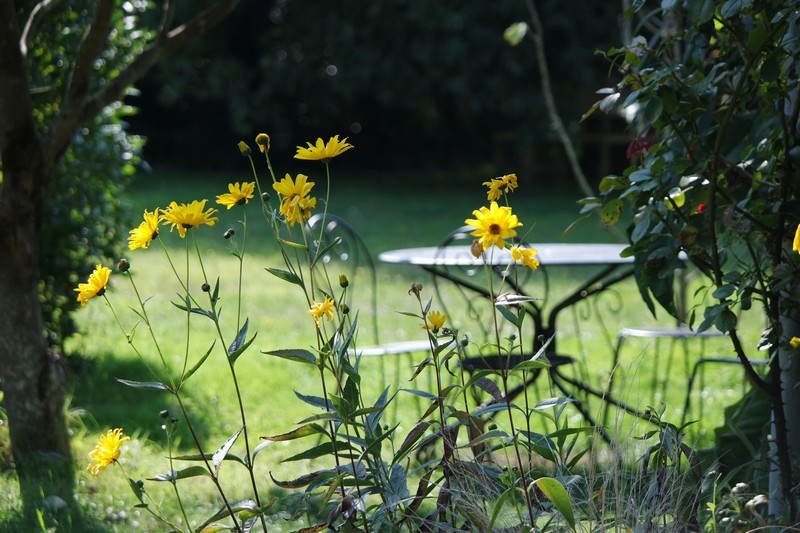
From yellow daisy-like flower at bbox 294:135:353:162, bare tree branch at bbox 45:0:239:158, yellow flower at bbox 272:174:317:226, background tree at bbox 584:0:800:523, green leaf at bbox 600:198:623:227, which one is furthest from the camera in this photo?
bare tree branch at bbox 45:0:239:158

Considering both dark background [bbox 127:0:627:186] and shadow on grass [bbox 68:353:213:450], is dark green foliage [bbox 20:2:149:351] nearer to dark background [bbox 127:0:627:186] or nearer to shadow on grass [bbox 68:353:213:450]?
shadow on grass [bbox 68:353:213:450]

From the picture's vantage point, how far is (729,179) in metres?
2.50

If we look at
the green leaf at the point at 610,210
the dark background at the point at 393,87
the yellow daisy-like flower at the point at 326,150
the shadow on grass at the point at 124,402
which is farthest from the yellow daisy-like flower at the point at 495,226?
the dark background at the point at 393,87

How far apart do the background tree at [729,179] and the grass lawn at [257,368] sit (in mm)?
296

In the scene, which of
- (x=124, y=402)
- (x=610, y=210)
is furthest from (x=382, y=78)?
(x=610, y=210)

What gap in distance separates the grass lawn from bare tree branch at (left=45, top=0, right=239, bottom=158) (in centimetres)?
111

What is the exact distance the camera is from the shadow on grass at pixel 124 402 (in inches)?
168

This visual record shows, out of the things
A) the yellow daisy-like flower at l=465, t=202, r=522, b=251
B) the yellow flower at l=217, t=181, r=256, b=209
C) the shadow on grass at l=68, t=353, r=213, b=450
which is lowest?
the shadow on grass at l=68, t=353, r=213, b=450

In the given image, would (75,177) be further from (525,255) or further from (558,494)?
(558,494)

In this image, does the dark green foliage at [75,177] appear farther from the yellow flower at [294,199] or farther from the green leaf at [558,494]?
the green leaf at [558,494]

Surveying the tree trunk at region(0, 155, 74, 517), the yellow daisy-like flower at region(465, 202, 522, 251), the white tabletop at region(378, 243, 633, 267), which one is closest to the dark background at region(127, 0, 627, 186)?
the white tabletop at region(378, 243, 633, 267)

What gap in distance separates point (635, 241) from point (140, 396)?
3006 mm

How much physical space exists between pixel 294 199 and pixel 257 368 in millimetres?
3763

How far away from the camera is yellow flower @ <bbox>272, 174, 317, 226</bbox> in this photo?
1.97m
